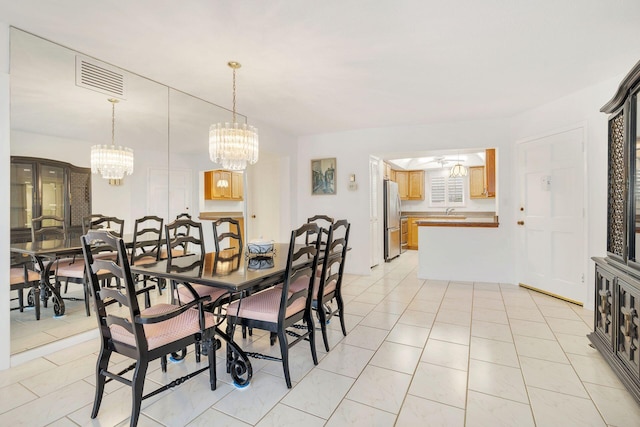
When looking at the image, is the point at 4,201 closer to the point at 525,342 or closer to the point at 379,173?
the point at 525,342

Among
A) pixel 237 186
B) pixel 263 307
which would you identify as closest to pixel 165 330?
pixel 263 307

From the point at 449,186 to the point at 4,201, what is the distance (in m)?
7.85

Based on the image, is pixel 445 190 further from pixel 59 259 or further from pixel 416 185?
pixel 59 259

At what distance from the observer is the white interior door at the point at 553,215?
3.53 m

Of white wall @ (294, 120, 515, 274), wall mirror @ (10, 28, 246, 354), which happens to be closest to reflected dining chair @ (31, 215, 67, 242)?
wall mirror @ (10, 28, 246, 354)

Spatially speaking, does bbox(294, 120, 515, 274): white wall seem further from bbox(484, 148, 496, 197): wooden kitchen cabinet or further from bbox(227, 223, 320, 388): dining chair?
bbox(227, 223, 320, 388): dining chair

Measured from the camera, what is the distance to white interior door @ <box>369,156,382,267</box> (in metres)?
5.30

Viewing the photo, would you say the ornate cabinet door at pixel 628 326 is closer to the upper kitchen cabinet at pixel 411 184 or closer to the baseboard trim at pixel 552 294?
the baseboard trim at pixel 552 294

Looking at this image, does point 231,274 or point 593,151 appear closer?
point 231,274

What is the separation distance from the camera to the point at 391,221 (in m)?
6.19

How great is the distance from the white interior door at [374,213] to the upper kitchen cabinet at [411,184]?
2.45 metres

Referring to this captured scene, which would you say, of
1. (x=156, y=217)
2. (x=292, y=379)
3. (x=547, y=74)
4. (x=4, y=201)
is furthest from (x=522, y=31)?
(x=4, y=201)

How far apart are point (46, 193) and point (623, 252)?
4183 mm

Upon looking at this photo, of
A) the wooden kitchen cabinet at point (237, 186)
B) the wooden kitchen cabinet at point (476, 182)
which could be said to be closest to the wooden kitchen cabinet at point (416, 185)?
the wooden kitchen cabinet at point (476, 182)
